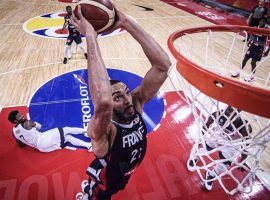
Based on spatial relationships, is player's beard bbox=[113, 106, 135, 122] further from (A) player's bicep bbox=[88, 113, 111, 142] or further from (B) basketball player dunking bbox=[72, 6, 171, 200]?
(A) player's bicep bbox=[88, 113, 111, 142]

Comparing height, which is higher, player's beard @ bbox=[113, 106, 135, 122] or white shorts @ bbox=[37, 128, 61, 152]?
player's beard @ bbox=[113, 106, 135, 122]

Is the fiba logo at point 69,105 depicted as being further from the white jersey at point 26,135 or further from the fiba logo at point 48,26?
the fiba logo at point 48,26

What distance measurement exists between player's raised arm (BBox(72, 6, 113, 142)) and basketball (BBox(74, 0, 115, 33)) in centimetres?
51

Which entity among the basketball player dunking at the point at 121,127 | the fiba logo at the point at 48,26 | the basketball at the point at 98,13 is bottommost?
the fiba logo at the point at 48,26

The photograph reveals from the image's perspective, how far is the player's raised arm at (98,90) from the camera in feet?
5.34

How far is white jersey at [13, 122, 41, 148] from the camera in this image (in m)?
3.86

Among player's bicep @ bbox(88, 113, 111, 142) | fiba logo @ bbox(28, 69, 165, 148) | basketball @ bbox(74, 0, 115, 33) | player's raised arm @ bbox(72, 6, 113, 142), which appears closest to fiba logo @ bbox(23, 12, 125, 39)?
fiba logo @ bbox(28, 69, 165, 148)

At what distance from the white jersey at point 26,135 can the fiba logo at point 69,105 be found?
1.64 ft

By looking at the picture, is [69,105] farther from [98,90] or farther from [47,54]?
[98,90]

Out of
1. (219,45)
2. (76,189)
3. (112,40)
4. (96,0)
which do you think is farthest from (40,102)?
(219,45)

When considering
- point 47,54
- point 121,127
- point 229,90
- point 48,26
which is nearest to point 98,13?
point 121,127

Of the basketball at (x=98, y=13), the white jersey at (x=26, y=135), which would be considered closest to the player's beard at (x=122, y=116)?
the basketball at (x=98, y=13)

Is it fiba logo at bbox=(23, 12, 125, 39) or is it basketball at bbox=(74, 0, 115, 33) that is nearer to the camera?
basketball at bbox=(74, 0, 115, 33)

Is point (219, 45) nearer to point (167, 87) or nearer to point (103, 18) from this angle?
point (167, 87)
